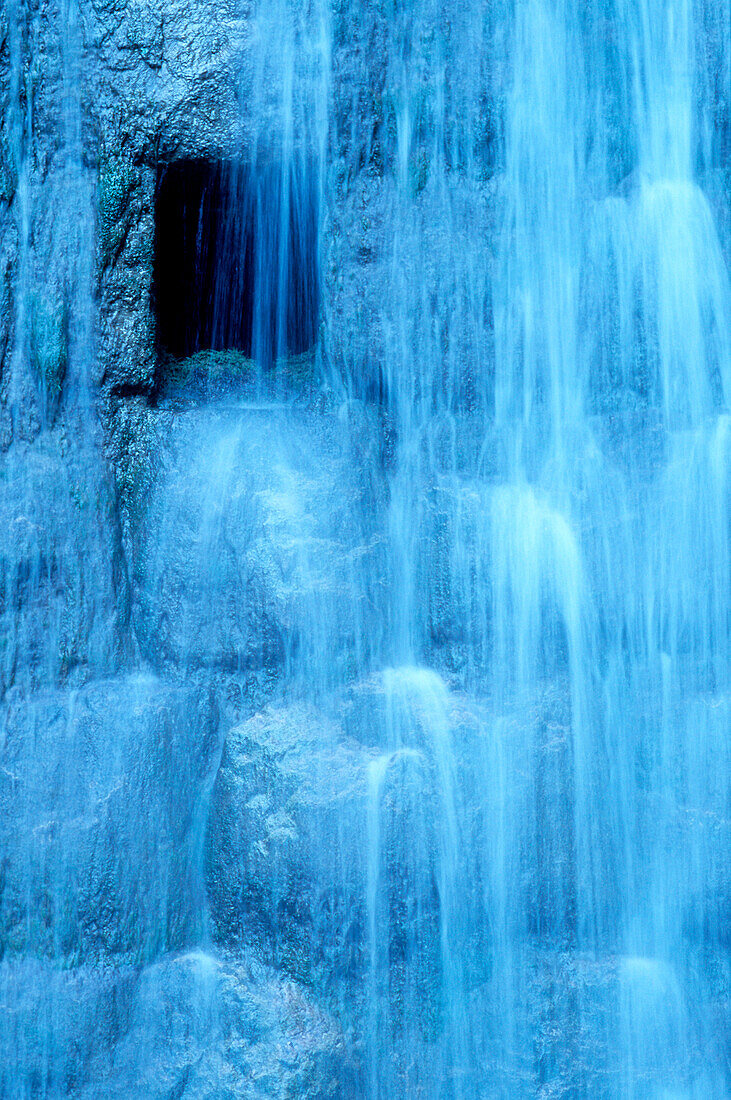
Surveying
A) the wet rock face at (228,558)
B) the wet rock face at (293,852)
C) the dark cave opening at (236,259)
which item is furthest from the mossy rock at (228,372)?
the wet rock face at (293,852)

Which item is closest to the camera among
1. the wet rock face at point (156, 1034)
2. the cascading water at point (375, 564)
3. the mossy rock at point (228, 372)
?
the wet rock face at point (156, 1034)

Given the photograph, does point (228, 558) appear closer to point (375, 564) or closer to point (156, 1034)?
point (375, 564)

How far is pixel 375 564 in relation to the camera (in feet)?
9.31

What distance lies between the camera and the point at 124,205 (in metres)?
2.73

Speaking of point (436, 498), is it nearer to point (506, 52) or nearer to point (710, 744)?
point (710, 744)

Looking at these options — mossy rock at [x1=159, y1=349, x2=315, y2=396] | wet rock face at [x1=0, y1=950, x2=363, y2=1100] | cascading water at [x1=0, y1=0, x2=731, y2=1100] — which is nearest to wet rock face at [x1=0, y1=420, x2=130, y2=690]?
cascading water at [x1=0, y1=0, x2=731, y2=1100]

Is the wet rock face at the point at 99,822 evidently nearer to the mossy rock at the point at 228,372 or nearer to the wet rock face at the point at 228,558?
the wet rock face at the point at 228,558

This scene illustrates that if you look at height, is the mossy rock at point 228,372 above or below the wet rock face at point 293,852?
above

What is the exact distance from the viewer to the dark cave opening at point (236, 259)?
2.85 metres

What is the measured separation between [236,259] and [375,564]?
3.79 feet

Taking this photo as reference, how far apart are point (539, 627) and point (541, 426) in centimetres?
66

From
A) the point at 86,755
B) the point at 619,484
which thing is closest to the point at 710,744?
the point at 619,484

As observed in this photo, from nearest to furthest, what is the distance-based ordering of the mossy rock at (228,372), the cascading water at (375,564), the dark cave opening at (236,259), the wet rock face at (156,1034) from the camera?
1. the wet rock face at (156,1034)
2. the cascading water at (375,564)
3. the dark cave opening at (236,259)
4. the mossy rock at (228,372)

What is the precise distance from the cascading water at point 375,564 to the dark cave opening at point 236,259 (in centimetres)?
2
